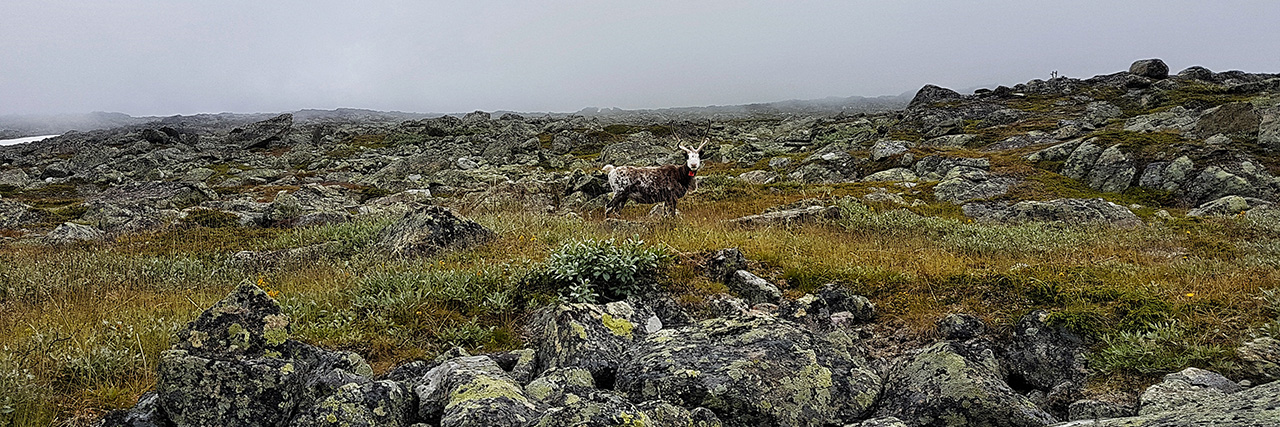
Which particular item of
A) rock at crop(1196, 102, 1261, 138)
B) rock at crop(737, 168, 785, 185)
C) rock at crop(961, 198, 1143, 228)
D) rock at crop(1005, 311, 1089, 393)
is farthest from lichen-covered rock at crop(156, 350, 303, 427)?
rock at crop(1196, 102, 1261, 138)

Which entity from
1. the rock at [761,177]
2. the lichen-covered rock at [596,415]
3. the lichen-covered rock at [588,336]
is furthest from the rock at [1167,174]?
the lichen-covered rock at [596,415]

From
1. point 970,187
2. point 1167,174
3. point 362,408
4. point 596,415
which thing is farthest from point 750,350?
point 1167,174

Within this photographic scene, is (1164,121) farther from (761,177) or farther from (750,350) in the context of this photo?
(750,350)

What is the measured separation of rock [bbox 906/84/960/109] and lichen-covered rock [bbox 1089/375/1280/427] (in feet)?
270

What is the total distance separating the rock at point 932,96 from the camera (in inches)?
3135

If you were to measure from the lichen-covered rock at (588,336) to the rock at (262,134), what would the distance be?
9109 cm

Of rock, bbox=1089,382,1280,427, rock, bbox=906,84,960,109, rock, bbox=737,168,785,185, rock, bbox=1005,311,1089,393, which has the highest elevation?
rock, bbox=906,84,960,109

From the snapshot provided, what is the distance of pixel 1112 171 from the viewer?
81.5ft

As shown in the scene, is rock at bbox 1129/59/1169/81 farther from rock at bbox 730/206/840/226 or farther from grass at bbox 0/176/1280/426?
rock at bbox 730/206/840/226

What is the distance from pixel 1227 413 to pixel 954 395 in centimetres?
157

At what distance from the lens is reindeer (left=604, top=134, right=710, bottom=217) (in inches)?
712

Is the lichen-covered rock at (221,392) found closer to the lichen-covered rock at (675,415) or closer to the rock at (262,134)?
the lichen-covered rock at (675,415)

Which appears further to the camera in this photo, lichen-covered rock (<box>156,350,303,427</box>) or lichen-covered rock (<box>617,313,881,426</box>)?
lichen-covered rock (<box>617,313,881,426</box>)

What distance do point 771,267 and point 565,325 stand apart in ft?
13.1
